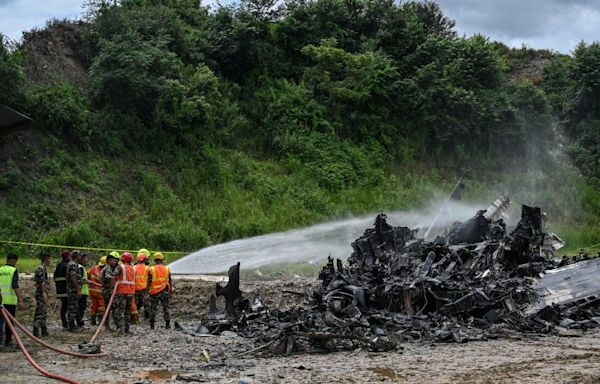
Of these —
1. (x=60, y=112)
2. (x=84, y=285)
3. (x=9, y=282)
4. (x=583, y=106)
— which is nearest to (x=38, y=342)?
(x=9, y=282)

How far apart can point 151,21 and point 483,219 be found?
18985mm

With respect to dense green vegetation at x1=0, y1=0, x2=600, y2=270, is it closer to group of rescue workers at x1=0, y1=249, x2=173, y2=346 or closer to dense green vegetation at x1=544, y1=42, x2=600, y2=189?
dense green vegetation at x1=544, y1=42, x2=600, y2=189

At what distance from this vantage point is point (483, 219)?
18953mm

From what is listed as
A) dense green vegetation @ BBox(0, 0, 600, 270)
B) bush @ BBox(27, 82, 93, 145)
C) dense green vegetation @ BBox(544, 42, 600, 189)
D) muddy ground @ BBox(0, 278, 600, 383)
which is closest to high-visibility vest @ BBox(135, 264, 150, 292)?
muddy ground @ BBox(0, 278, 600, 383)

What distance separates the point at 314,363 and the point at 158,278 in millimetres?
5250

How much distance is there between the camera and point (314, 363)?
36.8 ft

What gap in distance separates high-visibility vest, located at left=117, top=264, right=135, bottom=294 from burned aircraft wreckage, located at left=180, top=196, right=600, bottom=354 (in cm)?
170

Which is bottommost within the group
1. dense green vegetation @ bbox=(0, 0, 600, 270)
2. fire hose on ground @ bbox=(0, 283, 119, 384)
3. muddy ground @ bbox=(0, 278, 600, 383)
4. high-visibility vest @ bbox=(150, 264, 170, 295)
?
muddy ground @ bbox=(0, 278, 600, 383)

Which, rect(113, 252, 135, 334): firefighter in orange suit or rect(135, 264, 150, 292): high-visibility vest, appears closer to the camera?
rect(113, 252, 135, 334): firefighter in orange suit

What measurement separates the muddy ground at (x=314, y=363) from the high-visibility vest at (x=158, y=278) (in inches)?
48.9

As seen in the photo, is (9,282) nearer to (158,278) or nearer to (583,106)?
(158,278)

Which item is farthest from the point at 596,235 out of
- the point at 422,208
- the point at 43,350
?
the point at 43,350

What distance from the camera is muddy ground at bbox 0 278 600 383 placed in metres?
9.95

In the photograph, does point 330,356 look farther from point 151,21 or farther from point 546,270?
point 151,21
